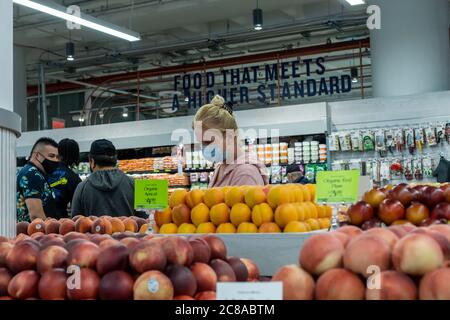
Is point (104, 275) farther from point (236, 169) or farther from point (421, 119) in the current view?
point (421, 119)

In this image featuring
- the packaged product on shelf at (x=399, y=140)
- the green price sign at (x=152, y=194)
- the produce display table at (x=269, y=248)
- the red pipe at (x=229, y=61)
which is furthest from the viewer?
the red pipe at (x=229, y=61)

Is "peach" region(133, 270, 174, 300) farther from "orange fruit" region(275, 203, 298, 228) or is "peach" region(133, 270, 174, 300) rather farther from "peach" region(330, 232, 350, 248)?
"orange fruit" region(275, 203, 298, 228)

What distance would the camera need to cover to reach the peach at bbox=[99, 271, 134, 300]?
1.45 m

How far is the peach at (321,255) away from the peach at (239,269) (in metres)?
0.31

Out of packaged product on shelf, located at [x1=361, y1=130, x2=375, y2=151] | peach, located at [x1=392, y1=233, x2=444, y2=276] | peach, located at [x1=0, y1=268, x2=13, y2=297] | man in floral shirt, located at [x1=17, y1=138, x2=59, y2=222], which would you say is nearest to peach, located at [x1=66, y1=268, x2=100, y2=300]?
peach, located at [x1=0, y1=268, x2=13, y2=297]

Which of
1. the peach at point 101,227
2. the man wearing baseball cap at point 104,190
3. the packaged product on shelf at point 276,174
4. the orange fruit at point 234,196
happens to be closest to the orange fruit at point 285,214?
the orange fruit at point 234,196

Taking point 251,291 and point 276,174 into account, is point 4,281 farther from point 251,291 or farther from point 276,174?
point 276,174

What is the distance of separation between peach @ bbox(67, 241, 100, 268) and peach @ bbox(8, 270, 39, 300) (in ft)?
0.34

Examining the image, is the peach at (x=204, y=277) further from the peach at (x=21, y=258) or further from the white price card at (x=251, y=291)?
the peach at (x=21, y=258)

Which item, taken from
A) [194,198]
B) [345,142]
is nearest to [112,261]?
[194,198]

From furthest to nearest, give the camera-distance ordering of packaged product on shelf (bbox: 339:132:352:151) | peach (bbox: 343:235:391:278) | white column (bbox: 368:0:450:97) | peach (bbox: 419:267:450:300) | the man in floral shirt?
1. white column (bbox: 368:0:450:97)
2. packaged product on shelf (bbox: 339:132:352:151)
3. the man in floral shirt
4. peach (bbox: 343:235:391:278)
5. peach (bbox: 419:267:450:300)

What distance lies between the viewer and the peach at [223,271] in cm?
159

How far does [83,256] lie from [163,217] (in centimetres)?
140

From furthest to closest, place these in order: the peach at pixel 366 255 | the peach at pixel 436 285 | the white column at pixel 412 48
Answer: the white column at pixel 412 48 < the peach at pixel 366 255 < the peach at pixel 436 285
